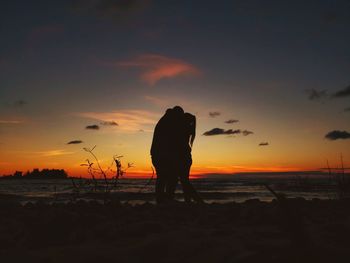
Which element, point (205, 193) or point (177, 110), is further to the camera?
point (205, 193)

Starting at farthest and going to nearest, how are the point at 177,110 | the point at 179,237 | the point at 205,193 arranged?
the point at 205,193 < the point at 177,110 < the point at 179,237

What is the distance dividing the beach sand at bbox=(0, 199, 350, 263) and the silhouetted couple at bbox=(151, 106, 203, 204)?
9.39ft

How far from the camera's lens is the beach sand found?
9.04 ft

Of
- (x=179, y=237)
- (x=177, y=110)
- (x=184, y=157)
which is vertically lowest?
(x=179, y=237)

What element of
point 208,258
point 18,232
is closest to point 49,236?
point 18,232

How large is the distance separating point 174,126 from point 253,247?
5785 mm

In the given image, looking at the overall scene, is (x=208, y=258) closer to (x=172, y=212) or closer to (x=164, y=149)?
(x=172, y=212)

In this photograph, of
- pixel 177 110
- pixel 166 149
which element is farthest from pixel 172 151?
pixel 177 110

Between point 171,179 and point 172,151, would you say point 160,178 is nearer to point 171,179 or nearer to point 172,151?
point 171,179

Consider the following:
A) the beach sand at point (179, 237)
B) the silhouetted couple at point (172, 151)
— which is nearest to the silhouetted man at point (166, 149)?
the silhouetted couple at point (172, 151)

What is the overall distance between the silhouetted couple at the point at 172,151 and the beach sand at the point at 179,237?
9.39 ft

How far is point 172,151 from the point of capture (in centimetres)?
886

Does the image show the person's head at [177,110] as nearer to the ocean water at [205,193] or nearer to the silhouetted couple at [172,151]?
the silhouetted couple at [172,151]

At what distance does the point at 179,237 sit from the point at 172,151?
540 centimetres
